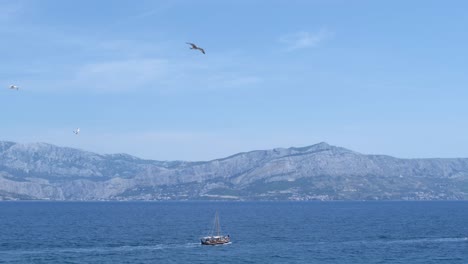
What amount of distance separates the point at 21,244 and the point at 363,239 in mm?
97798

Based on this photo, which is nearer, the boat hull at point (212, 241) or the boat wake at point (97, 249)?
the boat wake at point (97, 249)

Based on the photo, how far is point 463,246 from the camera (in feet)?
558

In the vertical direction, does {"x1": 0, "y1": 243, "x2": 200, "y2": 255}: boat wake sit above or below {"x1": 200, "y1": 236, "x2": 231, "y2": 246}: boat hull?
below

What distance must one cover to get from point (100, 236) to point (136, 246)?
119 ft

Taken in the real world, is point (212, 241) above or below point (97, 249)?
above

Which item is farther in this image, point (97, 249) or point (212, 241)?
point (212, 241)

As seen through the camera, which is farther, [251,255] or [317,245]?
[317,245]

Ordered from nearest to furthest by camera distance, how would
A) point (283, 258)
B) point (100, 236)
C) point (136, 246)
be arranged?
point (283, 258), point (136, 246), point (100, 236)

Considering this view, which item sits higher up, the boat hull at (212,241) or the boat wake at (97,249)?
the boat hull at (212,241)

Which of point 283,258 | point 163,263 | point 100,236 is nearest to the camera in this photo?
point 163,263

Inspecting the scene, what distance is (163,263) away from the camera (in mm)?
134250

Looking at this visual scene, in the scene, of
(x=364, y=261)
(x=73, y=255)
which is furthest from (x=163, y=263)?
(x=364, y=261)

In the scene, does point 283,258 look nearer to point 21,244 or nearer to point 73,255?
point 73,255

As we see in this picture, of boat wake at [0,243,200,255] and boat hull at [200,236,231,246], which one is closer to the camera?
boat wake at [0,243,200,255]
